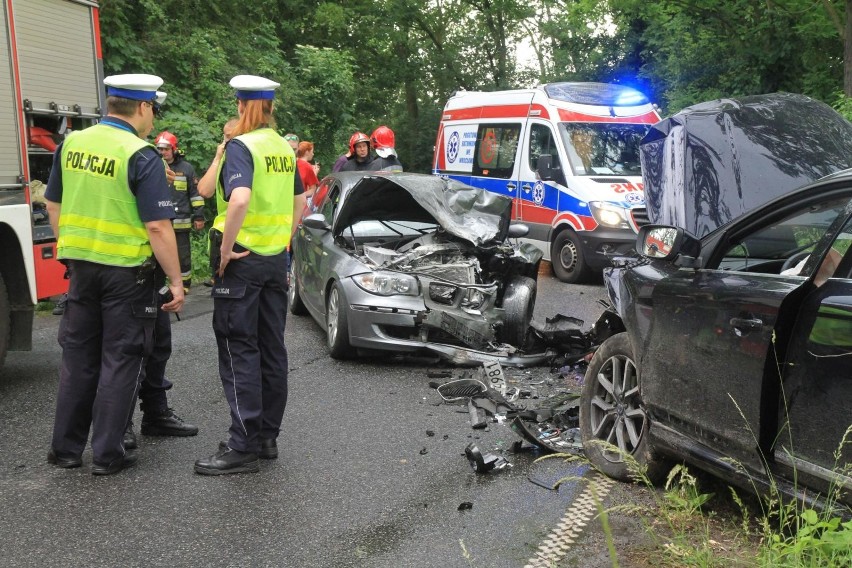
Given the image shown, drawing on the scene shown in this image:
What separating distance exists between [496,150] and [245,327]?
896 centimetres

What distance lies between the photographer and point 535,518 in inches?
161

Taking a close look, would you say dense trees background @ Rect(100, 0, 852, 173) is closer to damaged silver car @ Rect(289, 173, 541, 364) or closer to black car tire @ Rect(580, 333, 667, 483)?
damaged silver car @ Rect(289, 173, 541, 364)

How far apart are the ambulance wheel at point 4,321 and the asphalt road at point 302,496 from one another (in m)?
0.34

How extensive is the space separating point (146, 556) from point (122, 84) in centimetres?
237

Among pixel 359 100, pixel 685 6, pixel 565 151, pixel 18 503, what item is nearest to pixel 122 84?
pixel 18 503

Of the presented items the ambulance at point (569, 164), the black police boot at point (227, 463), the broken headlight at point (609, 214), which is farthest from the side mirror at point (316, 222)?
the broken headlight at point (609, 214)

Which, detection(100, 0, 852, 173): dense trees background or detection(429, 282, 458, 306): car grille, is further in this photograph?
detection(100, 0, 852, 173): dense trees background

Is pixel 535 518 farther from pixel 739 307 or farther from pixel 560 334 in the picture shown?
pixel 560 334

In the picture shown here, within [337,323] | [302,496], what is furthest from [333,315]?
[302,496]

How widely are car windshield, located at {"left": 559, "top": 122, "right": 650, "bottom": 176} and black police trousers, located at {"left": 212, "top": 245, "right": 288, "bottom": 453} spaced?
7601 millimetres

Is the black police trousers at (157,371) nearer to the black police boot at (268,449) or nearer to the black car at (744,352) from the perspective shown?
the black police boot at (268,449)

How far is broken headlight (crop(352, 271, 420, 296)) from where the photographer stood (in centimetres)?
702

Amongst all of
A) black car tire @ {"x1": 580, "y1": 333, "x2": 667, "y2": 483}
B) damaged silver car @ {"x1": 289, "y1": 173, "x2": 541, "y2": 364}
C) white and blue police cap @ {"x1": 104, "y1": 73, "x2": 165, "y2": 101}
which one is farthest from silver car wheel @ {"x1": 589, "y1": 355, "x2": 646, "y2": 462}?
white and blue police cap @ {"x1": 104, "y1": 73, "x2": 165, "y2": 101}

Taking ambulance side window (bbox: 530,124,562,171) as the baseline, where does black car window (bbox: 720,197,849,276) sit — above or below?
below
